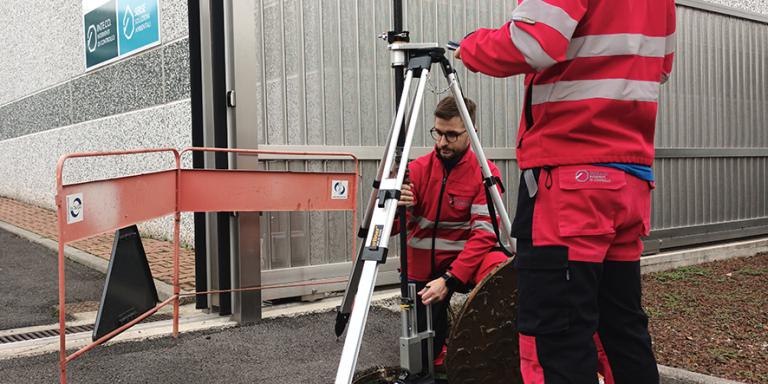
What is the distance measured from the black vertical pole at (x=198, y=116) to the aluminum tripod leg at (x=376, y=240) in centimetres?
264

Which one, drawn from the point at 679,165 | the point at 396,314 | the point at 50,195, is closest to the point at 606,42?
the point at 396,314

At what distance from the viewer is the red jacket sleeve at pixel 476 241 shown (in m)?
3.26

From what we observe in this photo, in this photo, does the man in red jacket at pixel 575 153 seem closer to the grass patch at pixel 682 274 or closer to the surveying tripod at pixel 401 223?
the surveying tripod at pixel 401 223

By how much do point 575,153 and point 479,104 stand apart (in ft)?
14.2

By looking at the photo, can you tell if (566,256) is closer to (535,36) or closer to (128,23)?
(535,36)

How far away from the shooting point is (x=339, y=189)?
15.3 ft

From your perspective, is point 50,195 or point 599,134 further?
point 50,195

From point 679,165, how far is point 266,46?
531 centimetres

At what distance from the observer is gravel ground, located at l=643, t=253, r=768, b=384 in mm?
3955

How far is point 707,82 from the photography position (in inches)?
331

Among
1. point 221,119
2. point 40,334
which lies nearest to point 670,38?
point 221,119

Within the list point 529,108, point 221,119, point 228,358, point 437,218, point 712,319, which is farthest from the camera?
point 712,319

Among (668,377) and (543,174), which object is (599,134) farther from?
(668,377)

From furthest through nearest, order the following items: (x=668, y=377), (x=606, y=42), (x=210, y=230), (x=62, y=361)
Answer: (x=210, y=230) < (x=668, y=377) < (x=62, y=361) < (x=606, y=42)
